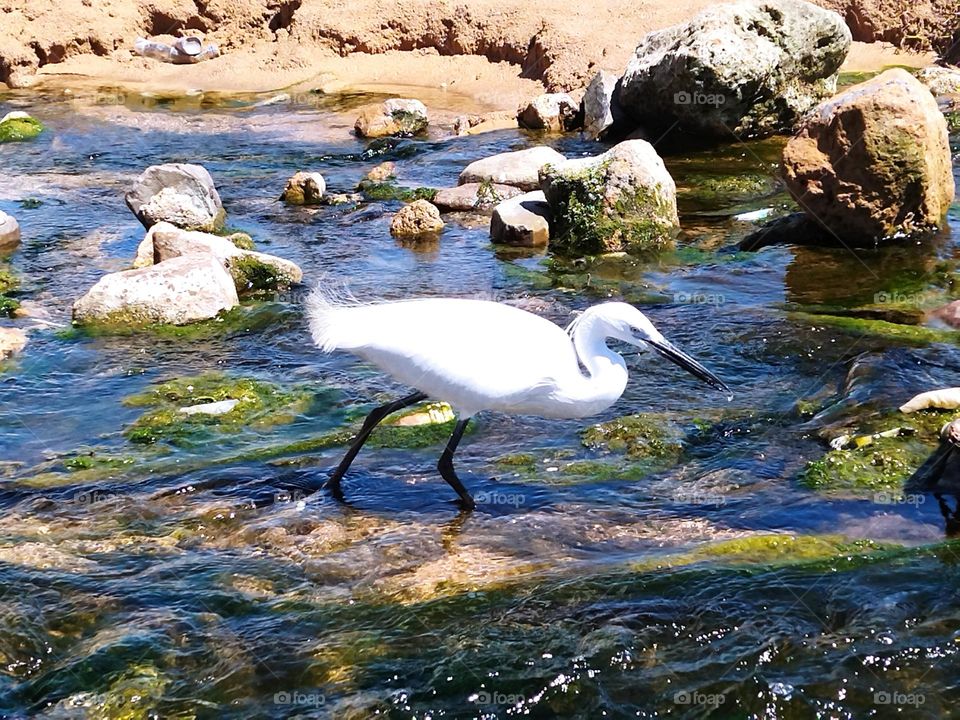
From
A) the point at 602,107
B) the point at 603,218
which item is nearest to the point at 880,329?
the point at 603,218

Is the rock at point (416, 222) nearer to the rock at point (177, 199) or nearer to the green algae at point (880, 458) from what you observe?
the rock at point (177, 199)

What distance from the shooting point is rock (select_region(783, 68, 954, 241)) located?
33.3 ft

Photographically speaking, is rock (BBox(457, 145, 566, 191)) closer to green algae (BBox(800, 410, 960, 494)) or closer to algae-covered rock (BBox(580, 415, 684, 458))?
algae-covered rock (BBox(580, 415, 684, 458))

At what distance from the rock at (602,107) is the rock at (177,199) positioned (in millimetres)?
5924

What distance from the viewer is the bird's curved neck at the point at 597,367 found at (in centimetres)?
581

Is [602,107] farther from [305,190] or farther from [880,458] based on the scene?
[880,458]

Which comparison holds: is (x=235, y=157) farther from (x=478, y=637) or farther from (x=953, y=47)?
(x=478, y=637)

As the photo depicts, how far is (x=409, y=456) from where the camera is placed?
702 centimetres

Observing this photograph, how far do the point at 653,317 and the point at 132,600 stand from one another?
5156 mm

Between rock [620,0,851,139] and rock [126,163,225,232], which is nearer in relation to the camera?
rock [126,163,225,232]

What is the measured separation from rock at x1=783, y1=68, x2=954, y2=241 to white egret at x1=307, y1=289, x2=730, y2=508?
5085mm

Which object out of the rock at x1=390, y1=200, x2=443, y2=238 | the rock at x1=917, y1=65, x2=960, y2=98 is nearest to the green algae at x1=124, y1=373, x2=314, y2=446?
the rock at x1=390, y1=200, x2=443, y2=238

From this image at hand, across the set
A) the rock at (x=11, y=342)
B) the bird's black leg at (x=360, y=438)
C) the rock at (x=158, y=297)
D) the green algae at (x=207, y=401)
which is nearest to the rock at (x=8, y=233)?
the rock at (x=158, y=297)

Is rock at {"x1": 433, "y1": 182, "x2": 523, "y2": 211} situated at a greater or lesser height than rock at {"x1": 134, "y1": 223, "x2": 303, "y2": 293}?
greater
